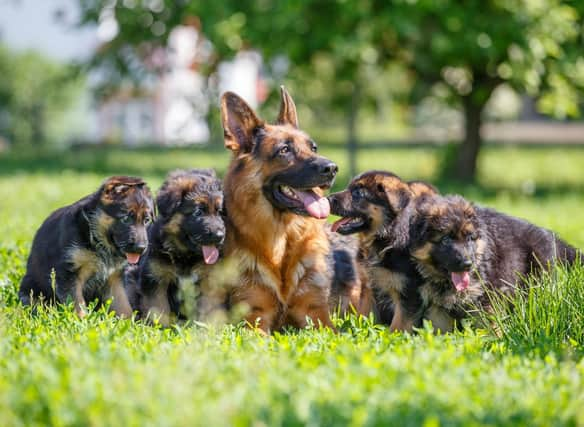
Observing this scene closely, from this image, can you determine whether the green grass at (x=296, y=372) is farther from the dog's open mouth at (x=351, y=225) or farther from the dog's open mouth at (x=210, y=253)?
the dog's open mouth at (x=351, y=225)

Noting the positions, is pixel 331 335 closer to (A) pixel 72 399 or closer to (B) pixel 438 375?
(B) pixel 438 375

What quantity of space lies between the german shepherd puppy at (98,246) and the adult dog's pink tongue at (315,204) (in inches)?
48.5

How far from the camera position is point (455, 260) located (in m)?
5.87

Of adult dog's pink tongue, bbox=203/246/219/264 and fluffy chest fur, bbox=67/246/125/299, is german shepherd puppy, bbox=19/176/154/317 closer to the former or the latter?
fluffy chest fur, bbox=67/246/125/299

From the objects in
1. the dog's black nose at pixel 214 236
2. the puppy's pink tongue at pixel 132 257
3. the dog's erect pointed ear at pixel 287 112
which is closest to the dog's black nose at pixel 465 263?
the dog's black nose at pixel 214 236

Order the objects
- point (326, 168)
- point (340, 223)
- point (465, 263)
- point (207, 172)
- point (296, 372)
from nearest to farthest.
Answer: point (296, 372), point (465, 263), point (326, 168), point (340, 223), point (207, 172)

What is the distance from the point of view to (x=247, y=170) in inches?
247

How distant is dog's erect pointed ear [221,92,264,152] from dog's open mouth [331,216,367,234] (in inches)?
39.1

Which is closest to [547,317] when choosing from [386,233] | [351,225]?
[386,233]

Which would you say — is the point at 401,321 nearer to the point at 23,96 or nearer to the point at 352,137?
the point at 352,137

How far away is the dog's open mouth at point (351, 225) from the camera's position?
21.0ft

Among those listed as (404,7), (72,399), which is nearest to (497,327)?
(72,399)

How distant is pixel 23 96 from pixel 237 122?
154 ft

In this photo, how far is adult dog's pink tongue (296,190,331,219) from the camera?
20.0 feet
